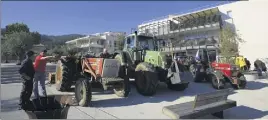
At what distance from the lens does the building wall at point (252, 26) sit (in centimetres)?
3284

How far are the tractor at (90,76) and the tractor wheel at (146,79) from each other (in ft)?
2.37

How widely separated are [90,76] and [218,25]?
31.9 m

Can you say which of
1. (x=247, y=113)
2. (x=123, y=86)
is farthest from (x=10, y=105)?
(x=247, y=113)

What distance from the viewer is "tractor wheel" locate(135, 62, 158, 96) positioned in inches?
417

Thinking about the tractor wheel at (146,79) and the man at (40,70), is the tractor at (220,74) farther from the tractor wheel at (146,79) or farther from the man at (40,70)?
the man at (40,70)

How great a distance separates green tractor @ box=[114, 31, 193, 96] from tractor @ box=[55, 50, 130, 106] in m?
0.83

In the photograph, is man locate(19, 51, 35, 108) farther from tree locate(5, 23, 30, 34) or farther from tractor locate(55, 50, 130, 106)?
tree locate(5, 23, 30, 34)

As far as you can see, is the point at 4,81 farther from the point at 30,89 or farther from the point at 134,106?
the point at 134,106

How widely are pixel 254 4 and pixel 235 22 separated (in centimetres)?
376

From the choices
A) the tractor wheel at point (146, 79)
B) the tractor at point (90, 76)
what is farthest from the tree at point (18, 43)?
the tractor wheel at point (146, 79)

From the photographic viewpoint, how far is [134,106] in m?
8.91

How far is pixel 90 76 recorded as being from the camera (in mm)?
10359

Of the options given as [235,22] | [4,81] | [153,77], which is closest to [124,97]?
[153,77]

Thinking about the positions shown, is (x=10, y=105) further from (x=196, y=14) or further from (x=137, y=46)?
(x=196, y=14)
